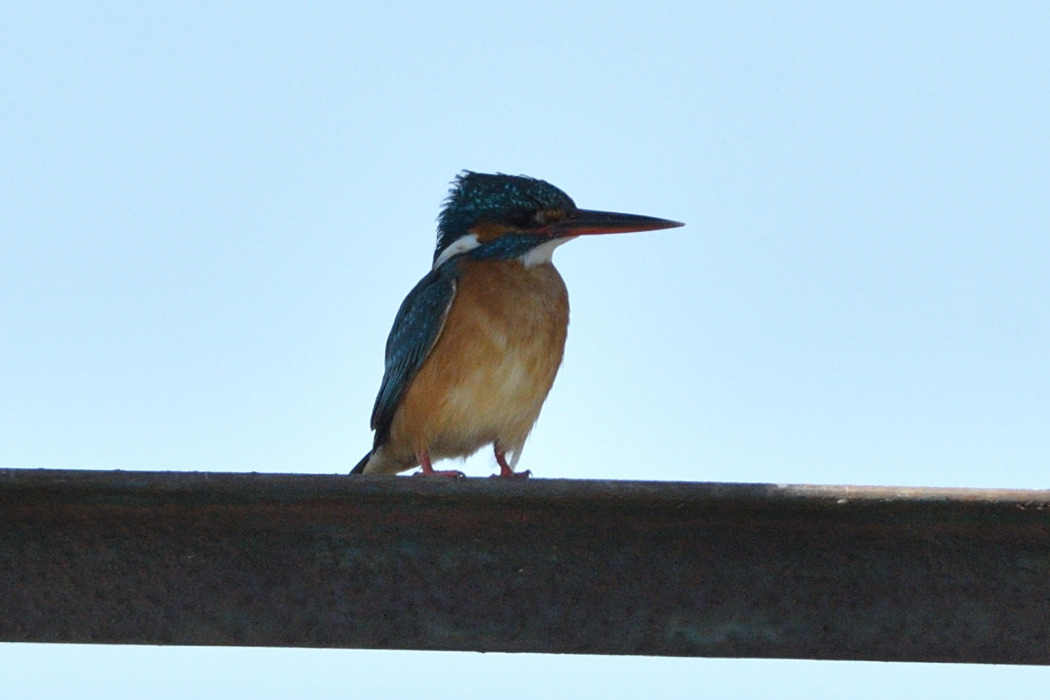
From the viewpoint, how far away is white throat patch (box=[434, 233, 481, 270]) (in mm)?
5020

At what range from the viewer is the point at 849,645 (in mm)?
2473

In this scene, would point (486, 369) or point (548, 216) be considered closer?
point (486, 369)

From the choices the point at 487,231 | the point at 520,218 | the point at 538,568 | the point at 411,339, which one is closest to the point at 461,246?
the point at 487,231

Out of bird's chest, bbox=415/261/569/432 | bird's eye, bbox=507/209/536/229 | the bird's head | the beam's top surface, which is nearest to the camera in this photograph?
the beam's top surface

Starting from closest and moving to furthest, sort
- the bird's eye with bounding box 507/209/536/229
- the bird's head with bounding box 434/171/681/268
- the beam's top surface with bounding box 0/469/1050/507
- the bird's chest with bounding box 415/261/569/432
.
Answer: the beam's top surface with bounding box 0/469/1050/507 → the bird's chest with bounding box 415/261/569/432 → the bird's head with bounding box 434/171/681/268 → the bird's eye with bounding box 507/209/536/229

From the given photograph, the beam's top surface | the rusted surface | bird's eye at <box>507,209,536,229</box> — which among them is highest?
bird's eye at <box>507,209,536,229</box>

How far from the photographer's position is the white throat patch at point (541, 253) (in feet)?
16.0

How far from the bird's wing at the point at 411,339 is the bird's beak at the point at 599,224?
0.41 m

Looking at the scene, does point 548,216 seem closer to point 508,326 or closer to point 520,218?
point 520,218

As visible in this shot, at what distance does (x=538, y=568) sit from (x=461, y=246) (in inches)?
106

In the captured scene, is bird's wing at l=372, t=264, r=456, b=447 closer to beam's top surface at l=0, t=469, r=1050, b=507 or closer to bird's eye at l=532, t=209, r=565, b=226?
bird's eye at l=532, t=209, r=565, b=226

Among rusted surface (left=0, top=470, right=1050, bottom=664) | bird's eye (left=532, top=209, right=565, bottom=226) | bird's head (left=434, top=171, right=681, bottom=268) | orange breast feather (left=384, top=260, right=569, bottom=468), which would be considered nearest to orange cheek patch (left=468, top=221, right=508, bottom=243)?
bird's head (left=434, top=171, right=681, bottom=268)

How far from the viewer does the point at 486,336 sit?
4.56 m

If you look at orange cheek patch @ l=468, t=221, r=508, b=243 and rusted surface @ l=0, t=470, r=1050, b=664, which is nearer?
rusted surface @ l=0, t=470, r=1050, b=664
